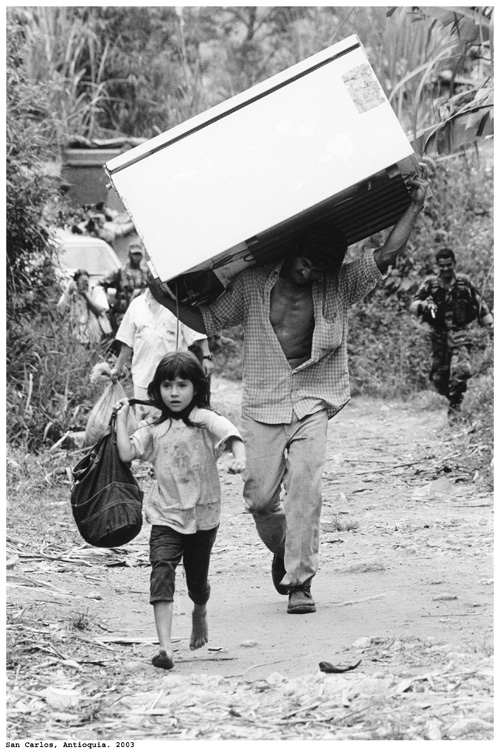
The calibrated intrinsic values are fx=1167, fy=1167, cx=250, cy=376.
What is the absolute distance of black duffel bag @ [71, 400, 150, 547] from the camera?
15.3 feet

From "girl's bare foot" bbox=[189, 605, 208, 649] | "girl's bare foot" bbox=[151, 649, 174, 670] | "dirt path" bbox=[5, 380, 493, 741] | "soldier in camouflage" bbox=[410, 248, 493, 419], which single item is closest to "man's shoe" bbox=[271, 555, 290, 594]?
"dirt path" bbox=[5, 380, 493, 741]

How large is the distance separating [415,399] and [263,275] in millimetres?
9367

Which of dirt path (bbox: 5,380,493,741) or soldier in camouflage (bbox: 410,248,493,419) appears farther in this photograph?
soldier in camouflage (bbox: 410,248,493,419)

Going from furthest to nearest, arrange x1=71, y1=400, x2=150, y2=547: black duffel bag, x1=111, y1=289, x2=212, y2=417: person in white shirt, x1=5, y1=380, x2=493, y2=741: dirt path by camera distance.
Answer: x1=111, y1=289, x2=212, y2=417: person in white shirt
x1=71, y1=400, x2=150, y2=547: black duffel bag
x1=5, y1=380, x2=493, y2=741: dirt path

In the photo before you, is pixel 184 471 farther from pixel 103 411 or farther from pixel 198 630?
pixel 103 411

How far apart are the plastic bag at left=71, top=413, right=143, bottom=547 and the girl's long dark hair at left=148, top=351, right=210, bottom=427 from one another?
217mm

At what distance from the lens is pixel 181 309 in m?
5.47

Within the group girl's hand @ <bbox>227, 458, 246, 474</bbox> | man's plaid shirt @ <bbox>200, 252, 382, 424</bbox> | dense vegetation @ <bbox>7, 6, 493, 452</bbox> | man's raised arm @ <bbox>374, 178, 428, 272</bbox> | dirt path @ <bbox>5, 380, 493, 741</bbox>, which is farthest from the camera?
dense vegetation @ <bbox>7, 6, 493, 452</bbox>

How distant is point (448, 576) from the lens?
248 inches

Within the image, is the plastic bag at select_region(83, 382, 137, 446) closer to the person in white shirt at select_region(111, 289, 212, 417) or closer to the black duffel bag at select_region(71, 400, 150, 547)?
the black duffel bag at select_region(71, 400, 150, 547)

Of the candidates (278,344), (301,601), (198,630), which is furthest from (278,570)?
(278,344)

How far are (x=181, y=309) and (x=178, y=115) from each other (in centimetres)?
1839

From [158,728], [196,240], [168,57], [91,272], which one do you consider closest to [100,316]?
[91,272]

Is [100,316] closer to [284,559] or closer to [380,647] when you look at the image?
[284,559]
